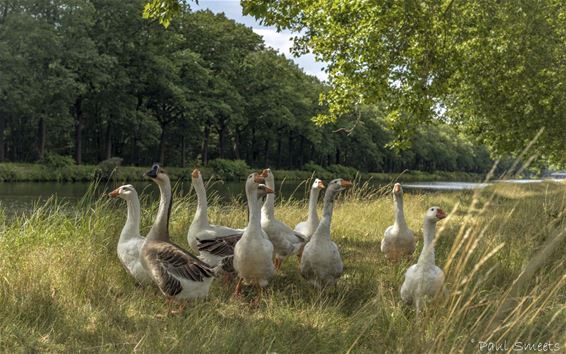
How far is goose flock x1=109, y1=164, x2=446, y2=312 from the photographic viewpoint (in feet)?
20.3

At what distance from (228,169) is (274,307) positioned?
50.5 m

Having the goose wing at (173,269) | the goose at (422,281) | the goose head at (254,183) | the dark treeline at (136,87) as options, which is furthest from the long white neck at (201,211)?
the dark treeline at (136,87)

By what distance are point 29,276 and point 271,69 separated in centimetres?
6105

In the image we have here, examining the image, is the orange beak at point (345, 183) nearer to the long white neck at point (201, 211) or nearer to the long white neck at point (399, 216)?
the long white neck at point (399, 216)

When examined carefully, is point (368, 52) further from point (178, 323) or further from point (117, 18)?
point (117, 18)

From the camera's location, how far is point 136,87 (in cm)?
5281

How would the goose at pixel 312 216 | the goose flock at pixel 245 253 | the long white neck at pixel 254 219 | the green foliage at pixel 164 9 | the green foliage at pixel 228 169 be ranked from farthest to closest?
the green foliage at pixel 228 169, the green foliage at pixel 164 9, the goose at pixel 312 216, the long white neck at pixel 254 219, the goose flock at pixel 245 253

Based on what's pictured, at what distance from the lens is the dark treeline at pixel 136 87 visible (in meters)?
43.5

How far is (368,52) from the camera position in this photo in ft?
45.0

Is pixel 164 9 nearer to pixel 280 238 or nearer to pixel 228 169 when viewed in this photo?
pixel 280 238

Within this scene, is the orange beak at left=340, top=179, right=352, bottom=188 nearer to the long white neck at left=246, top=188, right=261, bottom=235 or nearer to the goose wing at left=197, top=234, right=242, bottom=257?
the long white neck at left=246, top=188, right=261, bottom=235

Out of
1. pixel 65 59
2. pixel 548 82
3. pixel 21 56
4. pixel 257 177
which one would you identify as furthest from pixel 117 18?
pixel 257 177

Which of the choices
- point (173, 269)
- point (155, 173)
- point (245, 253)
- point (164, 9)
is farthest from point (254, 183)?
point (164, 9)

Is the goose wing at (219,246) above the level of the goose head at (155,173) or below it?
below
